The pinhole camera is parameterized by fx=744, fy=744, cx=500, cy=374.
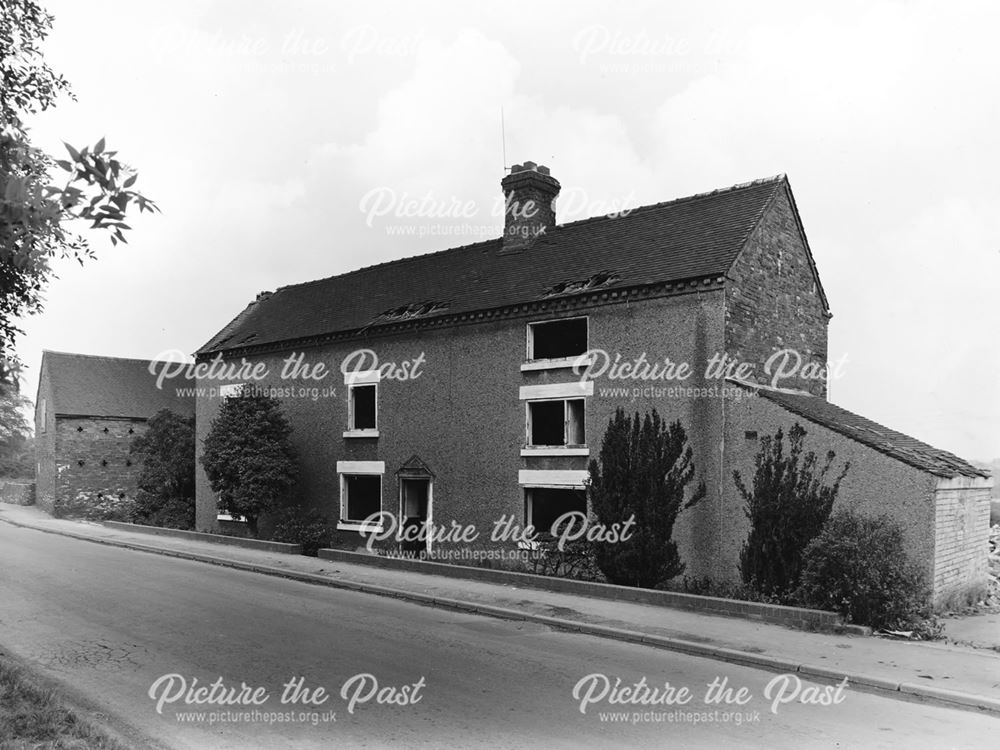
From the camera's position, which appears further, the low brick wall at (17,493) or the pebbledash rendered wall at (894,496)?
the low brick wall at (17,493)

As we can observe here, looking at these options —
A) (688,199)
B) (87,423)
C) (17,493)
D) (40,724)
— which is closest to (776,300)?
(688,199)

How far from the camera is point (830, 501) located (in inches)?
525

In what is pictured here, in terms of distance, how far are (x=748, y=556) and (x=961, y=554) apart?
3643 millimetres

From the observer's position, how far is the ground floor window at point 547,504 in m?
17.0

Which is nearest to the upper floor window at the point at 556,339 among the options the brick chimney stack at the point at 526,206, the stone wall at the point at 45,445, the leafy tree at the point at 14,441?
the brick chimney stack at the point at 526,206

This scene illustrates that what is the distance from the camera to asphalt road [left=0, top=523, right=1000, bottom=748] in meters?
7.11

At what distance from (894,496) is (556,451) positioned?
7.02m

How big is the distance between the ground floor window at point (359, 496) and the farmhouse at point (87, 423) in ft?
74.3

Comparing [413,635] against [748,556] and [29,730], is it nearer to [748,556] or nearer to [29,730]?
[29,730]

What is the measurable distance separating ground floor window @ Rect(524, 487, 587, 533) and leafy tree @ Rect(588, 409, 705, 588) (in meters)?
1.30

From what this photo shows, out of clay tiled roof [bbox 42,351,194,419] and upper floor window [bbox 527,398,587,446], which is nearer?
upper floor window [bbox 527,398,587,446]

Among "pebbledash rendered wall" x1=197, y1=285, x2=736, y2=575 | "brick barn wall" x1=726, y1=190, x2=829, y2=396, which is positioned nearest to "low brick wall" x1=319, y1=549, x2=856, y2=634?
"pebbledash rendered wall" x1=197, y1=285, x2=736, y2=575

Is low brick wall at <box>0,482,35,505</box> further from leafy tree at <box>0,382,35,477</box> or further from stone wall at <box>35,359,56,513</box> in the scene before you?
leafy tree at <box>0,382,35,477</box>

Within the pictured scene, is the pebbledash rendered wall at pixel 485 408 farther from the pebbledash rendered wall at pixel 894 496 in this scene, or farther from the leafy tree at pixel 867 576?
the leafy tree at pixel 867 576
